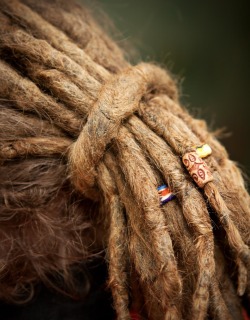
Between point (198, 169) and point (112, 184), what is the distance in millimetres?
126

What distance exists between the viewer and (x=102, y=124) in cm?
55

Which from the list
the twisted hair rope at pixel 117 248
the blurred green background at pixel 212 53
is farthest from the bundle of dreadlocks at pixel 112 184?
the blurred green background at pixel 212 53

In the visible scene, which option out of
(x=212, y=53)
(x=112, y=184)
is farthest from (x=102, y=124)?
(x=212, y=53)

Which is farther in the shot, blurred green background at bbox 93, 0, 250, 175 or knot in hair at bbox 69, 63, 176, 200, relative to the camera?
blurred green background at bbox 93, 0, 250, 175

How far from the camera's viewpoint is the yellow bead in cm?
55

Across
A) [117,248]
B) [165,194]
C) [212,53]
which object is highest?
[212,53]

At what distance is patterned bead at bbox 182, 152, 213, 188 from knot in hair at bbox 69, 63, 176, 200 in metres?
0.11

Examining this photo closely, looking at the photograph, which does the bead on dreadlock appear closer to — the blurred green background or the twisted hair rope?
the twisted hair rope

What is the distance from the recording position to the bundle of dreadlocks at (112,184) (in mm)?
531

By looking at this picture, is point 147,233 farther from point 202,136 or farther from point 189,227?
point 202,136

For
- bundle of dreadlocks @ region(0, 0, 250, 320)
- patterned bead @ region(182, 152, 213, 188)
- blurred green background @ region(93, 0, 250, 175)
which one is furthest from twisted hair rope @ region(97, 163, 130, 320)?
blurred green background @ region(93, 0, 250, 175)

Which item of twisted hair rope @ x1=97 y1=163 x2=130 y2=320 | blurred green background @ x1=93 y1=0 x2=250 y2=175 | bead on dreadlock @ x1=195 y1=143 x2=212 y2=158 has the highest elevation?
blurred green background @ x1=93 y1=0 x2=250 y2=175

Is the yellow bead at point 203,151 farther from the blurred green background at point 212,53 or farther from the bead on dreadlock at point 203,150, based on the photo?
the blurred green background at point 212,53

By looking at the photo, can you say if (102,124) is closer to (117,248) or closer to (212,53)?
(117,248)
